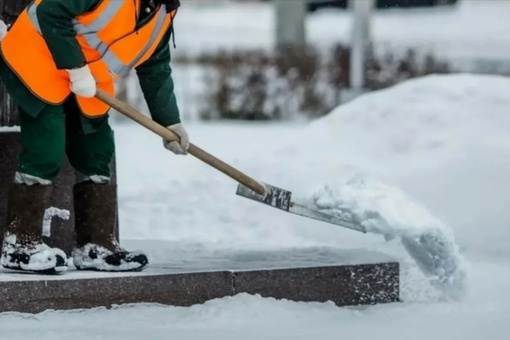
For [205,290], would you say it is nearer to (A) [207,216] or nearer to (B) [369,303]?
(B) [369,303]

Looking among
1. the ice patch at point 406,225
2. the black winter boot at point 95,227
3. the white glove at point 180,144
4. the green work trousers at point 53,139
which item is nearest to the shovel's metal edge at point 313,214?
the ice patch at point 406,225

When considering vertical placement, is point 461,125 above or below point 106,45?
below

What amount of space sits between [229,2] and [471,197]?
33.1 meters

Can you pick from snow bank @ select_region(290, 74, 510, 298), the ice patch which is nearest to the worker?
the ice patch

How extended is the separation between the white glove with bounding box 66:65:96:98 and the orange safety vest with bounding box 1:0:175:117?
3.0 inches

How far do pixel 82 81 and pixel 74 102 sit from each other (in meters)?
0.25

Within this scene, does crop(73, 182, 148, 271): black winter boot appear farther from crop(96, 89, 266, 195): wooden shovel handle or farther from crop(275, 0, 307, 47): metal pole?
crop(275, 0, 307, 47): metal pole

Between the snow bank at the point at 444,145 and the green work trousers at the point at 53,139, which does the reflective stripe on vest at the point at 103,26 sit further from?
the snow bank at the point at 444,145

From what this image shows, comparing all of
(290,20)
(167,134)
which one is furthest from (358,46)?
(167,134)

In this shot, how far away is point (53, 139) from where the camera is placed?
5.02 m

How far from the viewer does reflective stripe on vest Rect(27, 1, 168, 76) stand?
4961 mm

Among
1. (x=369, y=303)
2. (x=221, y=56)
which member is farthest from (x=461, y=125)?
(x=221, y=56)

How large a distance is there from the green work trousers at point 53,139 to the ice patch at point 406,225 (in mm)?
1059

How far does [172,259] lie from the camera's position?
5.62 meters
